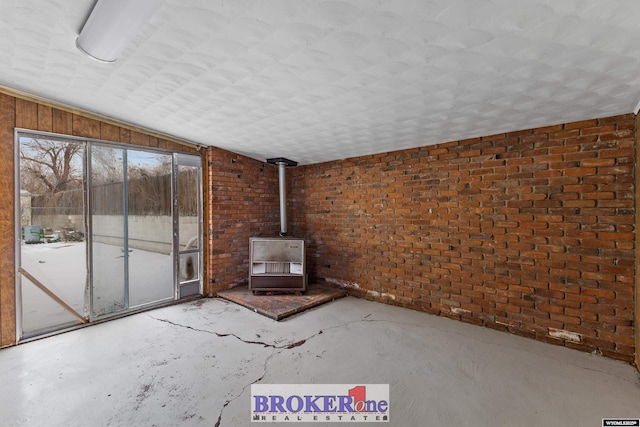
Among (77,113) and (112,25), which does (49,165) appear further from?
(112,25)

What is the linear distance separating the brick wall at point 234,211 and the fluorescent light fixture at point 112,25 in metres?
2.76

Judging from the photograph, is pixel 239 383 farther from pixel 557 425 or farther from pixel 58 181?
pixel 58 181

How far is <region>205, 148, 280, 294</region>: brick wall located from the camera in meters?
4.60

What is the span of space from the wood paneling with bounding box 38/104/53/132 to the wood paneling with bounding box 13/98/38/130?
0.11 ft

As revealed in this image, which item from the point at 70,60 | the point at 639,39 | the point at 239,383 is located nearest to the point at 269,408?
the point at 239,383

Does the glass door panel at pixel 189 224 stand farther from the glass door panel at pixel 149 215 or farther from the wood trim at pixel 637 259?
the wood trim at pixel 637 259

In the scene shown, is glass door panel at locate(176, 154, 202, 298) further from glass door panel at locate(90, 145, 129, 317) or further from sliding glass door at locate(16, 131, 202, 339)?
glass door panel at locate(90, 145, 129, 317)

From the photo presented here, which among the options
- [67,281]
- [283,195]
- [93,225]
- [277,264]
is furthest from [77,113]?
Answer: [277,264]

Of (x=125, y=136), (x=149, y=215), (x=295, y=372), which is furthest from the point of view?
(x=149, y=215)

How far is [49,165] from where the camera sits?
3.28m

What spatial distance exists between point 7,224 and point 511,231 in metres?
5.70

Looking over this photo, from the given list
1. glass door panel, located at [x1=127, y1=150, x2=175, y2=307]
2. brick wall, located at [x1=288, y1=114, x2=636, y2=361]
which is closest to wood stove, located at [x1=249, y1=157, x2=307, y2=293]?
brick wall, located at [x1=288, y1=114, x2=636, y2=361]

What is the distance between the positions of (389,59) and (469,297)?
10.1ft

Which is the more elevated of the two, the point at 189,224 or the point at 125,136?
the point at 125,136
